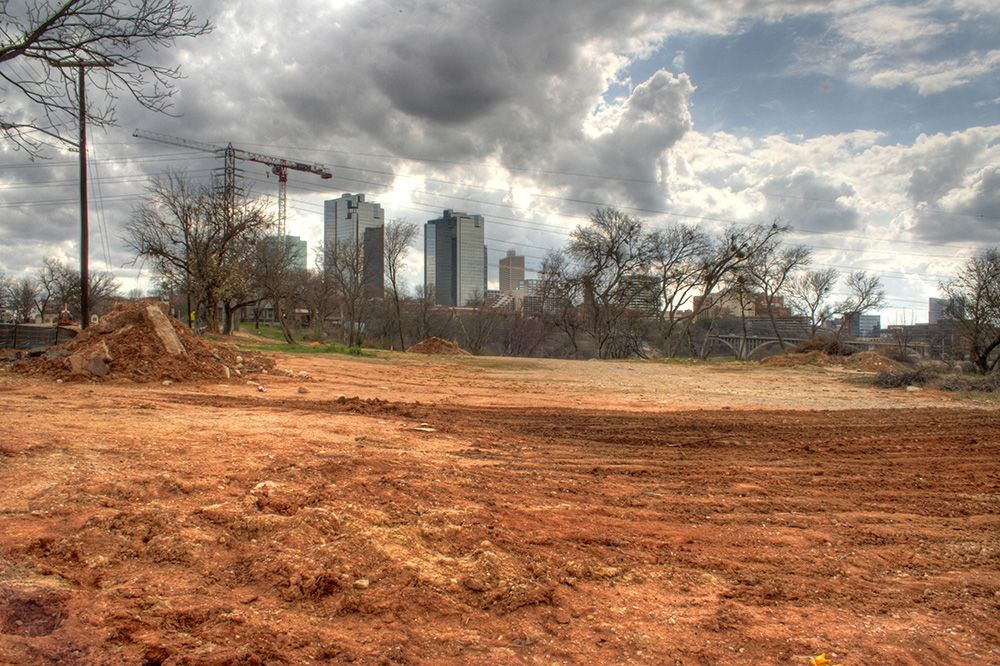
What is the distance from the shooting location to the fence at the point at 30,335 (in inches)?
652

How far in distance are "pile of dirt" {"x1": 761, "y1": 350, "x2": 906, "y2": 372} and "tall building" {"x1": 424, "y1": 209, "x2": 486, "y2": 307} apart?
41.7 metres

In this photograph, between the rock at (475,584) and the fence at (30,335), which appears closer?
the rock at (475,584)

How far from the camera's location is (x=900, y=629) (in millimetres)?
3506

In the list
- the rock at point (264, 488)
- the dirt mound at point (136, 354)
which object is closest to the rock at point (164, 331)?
the dirt mound at point (136, 354)

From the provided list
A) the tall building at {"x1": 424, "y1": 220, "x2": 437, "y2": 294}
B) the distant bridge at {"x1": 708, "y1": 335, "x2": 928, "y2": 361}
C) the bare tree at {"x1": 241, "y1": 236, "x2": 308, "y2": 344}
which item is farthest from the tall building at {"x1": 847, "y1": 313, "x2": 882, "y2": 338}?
the bare tree at {"x1": 241, "y1": 236, "x2": 308, "y2": 344}

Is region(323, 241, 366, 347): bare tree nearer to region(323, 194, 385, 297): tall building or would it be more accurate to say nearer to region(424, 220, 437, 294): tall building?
region(323, 194, 385, 297): tall building

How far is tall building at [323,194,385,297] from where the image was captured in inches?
2211

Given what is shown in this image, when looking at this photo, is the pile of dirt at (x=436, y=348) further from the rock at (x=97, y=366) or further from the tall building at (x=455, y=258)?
the tall building at (x=455, y=258)

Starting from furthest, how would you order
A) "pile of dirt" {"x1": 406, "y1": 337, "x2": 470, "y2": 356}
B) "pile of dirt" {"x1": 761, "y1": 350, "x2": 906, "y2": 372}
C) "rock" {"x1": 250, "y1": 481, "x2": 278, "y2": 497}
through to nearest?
1. "pile of dirt" {"x1": 406, "y1": 337, "x2": 470, "y2": 356}
2. "pile of dirt" {"x1": 761, "y1": 350, "x2": 906, "y2": 372}
3. "rock" {"x1": 250, "y1": 481, "x2": 278, "y2": 497}

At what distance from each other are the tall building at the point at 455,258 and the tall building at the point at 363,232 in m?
9.39

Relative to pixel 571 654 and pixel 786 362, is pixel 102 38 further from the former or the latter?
pixel 786 362

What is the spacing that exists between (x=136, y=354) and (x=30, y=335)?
788 centimetres

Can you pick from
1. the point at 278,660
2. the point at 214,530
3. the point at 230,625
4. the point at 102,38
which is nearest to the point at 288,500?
the point at 214,530

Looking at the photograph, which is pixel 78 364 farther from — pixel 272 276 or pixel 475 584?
pixel 272 276
